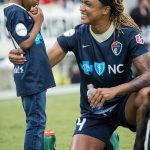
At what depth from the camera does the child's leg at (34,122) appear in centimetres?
671

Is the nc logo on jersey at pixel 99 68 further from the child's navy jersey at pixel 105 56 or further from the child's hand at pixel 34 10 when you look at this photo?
the child's hand at pixel 34 10

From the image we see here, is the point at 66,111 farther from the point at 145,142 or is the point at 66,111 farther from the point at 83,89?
the point at 145,142

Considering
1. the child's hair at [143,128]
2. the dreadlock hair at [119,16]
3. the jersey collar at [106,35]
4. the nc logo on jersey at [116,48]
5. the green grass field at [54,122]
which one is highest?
the dreadlock hair at [119,16]

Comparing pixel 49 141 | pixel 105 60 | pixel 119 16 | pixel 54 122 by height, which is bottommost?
pixel 54 122

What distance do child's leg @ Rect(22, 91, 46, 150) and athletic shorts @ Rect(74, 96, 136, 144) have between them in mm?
378

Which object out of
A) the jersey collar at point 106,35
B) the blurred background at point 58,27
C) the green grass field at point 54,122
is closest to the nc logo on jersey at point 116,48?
the jersey collar at point 106,35

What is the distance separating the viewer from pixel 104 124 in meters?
6.55

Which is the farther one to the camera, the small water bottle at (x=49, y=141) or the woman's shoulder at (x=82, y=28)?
the small water bottle at (x=49, y=141)

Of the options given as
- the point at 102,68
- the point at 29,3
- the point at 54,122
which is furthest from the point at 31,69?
the point at 54,122

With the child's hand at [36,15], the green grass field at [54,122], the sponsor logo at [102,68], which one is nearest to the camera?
the sponsor logo at [102,68]

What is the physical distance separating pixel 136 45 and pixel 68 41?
660 millimetres

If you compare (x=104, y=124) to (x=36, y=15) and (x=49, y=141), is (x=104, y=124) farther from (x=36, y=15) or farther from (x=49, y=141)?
(x=36, y=15)

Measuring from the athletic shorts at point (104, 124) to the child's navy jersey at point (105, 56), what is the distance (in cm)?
5

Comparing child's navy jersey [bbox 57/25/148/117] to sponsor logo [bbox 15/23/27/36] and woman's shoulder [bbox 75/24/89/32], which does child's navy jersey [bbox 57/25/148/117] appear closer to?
woman's shoulder [bbox 75/24/89/32]
